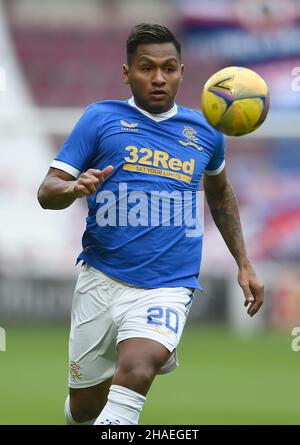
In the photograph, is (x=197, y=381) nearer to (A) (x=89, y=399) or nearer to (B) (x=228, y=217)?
(B) (x=228, y=217)

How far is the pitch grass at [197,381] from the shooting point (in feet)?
34.2

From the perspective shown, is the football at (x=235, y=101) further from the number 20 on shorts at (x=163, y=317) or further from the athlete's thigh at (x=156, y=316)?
the number 20 on shorts at (x=163, y=317)

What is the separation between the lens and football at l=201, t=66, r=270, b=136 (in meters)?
6.41

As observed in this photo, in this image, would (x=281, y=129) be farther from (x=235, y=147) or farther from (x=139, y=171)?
(x=139, y=171)

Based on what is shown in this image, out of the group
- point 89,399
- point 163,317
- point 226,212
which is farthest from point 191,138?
point 89,399

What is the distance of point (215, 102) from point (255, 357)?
987 centimetres

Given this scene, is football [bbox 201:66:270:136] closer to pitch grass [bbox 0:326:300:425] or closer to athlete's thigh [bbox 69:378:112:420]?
athlete's thigh [bbox 69:378:112:420]

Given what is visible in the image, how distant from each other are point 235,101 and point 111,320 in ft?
4.81

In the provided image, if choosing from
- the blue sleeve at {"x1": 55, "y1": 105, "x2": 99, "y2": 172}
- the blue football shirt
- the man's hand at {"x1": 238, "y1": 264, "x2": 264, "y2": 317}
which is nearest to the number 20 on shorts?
the blue football shirt

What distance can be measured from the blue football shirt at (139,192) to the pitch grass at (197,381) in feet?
11.4

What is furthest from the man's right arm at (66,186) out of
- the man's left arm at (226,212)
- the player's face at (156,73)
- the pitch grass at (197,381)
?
the pitch grass at (197,381)

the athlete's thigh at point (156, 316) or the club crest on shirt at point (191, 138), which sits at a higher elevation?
the club crest on shirt at point (191, 138)

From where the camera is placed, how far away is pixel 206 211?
75.7 ft

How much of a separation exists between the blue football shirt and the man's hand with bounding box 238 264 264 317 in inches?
13.1
